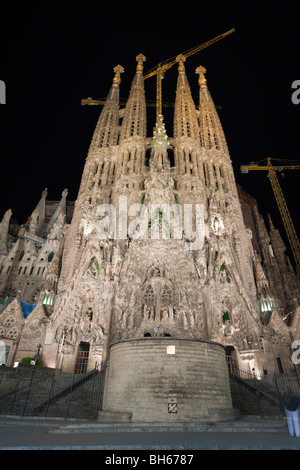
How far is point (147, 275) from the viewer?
2891cm

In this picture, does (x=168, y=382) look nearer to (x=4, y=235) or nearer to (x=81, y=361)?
(x=81, y=361)

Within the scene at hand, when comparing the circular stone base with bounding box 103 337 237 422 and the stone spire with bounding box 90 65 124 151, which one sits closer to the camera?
the circular stone base with bounding box 103 337 237 422

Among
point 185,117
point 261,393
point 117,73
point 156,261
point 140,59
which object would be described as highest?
point 140,59

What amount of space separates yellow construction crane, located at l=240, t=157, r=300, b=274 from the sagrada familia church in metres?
6.47

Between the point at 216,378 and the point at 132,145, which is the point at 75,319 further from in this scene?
the point at 132,145

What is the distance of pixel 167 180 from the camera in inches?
1318

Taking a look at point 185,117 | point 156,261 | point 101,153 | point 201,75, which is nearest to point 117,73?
point 201,75

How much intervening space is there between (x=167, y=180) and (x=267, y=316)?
63.5ft

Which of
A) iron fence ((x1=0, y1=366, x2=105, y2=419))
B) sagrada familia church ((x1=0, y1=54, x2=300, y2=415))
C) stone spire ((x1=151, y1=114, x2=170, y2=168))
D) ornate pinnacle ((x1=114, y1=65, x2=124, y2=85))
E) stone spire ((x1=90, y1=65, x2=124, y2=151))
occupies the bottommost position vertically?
iron fence ((x1=0, y1=366, x2=105, y2=419))

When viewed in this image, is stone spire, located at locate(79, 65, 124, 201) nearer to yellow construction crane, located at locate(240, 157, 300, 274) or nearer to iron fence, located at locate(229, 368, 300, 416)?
iron fence, located at locate(229, 368, 300, 416)

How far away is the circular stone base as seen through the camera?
37.1 ft

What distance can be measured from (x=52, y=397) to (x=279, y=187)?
52.2m

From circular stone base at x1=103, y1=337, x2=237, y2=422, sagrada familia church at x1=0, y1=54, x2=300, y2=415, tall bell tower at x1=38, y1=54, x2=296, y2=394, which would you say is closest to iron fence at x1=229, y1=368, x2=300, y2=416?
sagrada familia church at x1=0, y1=54, x2=300, y2=415

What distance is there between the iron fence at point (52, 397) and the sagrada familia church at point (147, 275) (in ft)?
11.2
